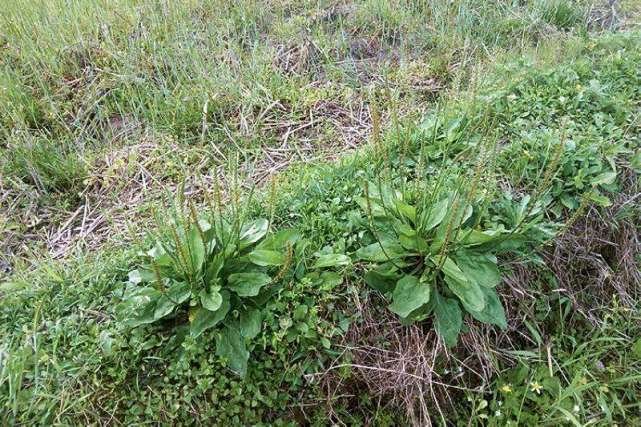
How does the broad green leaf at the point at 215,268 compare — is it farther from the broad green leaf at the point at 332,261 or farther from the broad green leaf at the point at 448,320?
the broad green leaf at the point at 448,320

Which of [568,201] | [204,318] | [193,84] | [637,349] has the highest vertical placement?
[193,84]

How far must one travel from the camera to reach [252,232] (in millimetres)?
2158

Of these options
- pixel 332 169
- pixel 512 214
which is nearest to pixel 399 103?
pixel 332 169

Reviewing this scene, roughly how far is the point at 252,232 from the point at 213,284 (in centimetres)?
30

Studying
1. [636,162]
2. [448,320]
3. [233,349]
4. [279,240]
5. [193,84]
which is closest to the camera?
[233,349]

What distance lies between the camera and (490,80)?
317 cm

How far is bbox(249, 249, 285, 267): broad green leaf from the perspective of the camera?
200 cm

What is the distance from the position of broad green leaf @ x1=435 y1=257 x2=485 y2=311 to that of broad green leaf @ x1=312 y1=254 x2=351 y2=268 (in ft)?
1.27

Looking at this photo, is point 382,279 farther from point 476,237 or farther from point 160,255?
point 160,255

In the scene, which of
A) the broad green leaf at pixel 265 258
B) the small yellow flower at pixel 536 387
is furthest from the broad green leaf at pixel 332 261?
the small yellow flower at pixel 536 387

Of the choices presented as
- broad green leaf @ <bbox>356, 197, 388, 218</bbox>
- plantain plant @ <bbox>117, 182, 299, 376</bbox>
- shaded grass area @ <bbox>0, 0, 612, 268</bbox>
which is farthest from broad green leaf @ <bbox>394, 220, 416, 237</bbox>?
shaded grass area @ <bbox>0, 0, 612, 268</bbox>

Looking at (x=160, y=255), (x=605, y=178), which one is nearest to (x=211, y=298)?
(x=160, y=255)

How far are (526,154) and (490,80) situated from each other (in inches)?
32.2

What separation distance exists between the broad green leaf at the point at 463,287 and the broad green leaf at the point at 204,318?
90 cm
